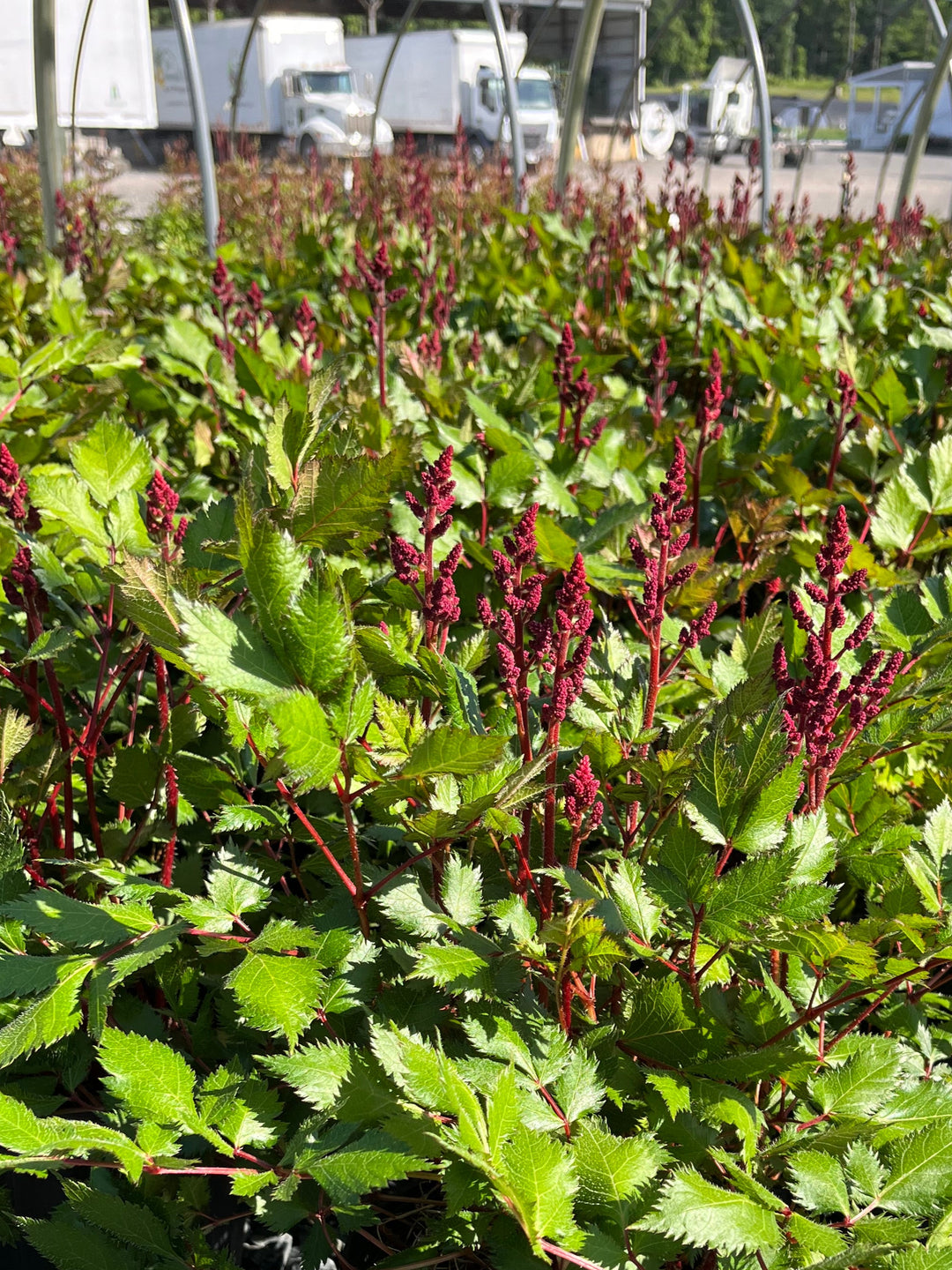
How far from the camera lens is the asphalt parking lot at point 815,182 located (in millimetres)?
22812

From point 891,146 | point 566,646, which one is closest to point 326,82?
point 891,146

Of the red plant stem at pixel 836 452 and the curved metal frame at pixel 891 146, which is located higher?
the curved metal frame at pixel 891 146

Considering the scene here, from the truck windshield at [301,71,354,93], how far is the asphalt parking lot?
4.80 m

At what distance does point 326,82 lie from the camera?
29.3 meters

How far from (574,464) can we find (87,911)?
3.83 feet

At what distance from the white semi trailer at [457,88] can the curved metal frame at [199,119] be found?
1007 inches

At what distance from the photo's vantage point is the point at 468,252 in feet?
14.8

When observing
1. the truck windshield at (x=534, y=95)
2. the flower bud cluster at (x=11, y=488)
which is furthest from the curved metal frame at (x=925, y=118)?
the truck windshield at (x=534, y=95)

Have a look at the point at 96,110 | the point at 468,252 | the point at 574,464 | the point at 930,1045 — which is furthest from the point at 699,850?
the point at 96,110

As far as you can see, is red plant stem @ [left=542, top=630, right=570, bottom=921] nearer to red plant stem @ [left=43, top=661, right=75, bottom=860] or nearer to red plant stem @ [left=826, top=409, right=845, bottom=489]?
red plant stem @ [left=43, top=661, right=75, bottom=860]

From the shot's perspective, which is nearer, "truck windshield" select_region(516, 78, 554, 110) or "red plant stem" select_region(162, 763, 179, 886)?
"red plant stem" select_region(162, 763, 179, 886)

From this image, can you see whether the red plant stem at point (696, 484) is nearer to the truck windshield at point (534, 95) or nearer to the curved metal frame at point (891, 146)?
the curved metal frame at point (891, 146)

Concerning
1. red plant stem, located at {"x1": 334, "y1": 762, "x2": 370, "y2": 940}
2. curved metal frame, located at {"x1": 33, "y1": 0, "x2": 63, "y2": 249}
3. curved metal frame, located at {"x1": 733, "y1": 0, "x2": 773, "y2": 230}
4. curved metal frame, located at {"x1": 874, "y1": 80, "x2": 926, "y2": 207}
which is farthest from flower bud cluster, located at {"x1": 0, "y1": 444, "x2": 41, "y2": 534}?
curved metal frame, located at {"x1": 874, "y1": 80, "x2": 926, "y2": 207}

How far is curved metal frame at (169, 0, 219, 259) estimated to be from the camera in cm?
462
